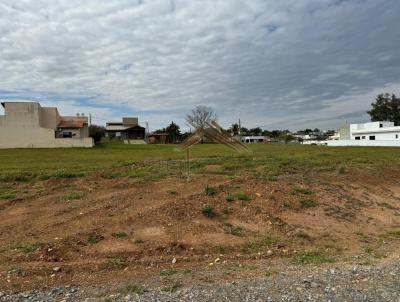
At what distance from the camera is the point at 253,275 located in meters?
5.70

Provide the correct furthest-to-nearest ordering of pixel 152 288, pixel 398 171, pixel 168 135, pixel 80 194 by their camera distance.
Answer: pixel 168 135 → pixel 398 171 → pixel 80 194 → pixel 152 288

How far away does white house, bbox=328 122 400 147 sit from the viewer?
6388 cm

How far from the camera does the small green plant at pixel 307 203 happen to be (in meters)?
10.3

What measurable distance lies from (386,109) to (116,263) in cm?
9092

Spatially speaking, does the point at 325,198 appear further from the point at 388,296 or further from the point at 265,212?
the point at 388,296

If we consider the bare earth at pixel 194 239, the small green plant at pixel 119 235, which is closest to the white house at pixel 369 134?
the bare earth at pixel 194 239

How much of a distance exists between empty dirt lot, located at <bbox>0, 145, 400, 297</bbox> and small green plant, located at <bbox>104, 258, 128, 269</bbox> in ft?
0.05

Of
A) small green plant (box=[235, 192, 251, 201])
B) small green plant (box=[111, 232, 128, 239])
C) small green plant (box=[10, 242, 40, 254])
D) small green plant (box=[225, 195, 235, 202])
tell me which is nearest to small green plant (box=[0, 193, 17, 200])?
small green plant (box=[10, 242, 40, 254])

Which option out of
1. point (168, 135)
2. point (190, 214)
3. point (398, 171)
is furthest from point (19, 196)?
point (168, 135)

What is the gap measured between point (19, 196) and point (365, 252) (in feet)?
28.7

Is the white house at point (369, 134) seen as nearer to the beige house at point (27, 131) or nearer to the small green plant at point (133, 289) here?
the beige house at point (27, 131)

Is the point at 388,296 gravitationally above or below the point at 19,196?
below

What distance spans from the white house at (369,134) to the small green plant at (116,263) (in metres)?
57.9

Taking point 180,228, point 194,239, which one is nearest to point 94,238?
point 180,228
